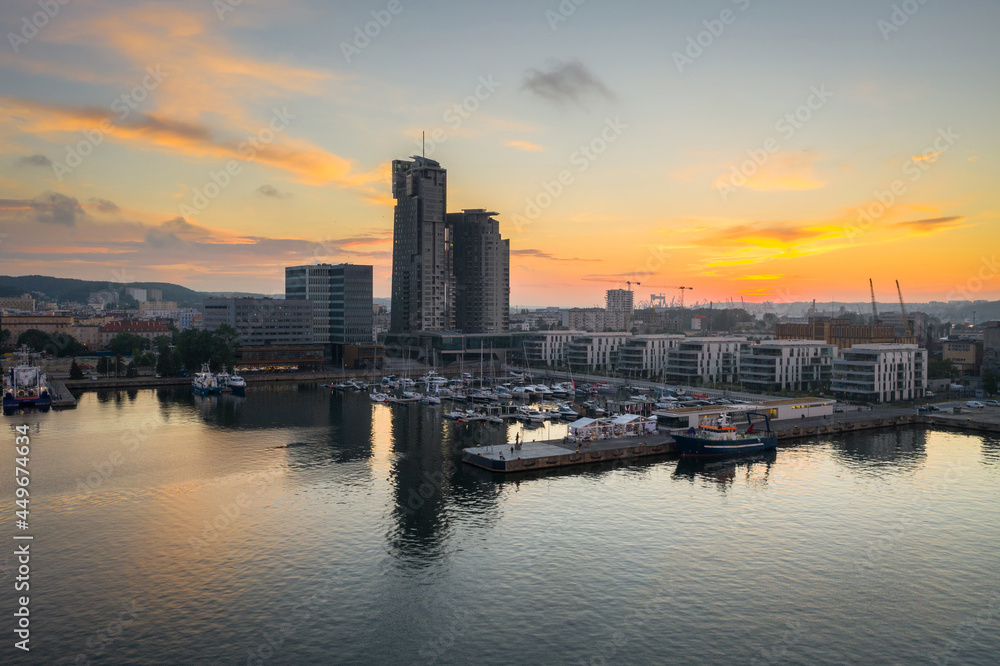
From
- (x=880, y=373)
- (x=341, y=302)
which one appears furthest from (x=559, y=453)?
(x=341, y=302)

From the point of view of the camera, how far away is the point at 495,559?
28.5m

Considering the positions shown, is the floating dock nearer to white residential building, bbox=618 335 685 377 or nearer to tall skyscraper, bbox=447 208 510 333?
white residential building, bbox=618 335 685 377

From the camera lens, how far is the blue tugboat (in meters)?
50.3

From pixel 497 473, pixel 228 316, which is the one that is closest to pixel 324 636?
pixel 497 473

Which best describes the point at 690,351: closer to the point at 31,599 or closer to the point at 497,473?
the point at 497,473

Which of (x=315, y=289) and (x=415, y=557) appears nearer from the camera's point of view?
(x=415, y=557)

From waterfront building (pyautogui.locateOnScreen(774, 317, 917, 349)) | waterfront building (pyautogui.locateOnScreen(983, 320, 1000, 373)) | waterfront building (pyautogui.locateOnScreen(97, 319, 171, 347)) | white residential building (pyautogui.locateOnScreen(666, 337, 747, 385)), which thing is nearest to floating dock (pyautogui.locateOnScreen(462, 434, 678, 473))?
white residential building (pyautogui.locateOnScreen(666, 337, 747, 385))

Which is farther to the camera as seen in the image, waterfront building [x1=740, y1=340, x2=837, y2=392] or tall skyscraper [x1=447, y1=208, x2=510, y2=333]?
tall skyscraper [x1=447, y1=208, x2=510, y2=333]

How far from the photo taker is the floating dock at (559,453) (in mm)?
44469

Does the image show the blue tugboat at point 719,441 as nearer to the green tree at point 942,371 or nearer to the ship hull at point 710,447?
the ship hull at point 710,447

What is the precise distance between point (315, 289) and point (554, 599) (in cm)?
11616

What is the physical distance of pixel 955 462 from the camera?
47781mm

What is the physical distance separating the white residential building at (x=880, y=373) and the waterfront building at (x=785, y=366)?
6257mm

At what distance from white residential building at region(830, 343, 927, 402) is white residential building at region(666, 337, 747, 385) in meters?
15.5
